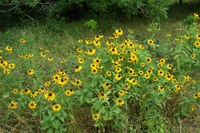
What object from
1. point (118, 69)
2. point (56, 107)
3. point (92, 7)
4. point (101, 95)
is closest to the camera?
point (56, 107)

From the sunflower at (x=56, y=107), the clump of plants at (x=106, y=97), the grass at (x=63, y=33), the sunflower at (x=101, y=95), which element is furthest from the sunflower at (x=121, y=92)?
the grass at (x=63, y=33)

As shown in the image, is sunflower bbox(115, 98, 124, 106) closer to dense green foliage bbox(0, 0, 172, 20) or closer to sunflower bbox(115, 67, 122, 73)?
sunflower bbox(115, 67, 122, 73)

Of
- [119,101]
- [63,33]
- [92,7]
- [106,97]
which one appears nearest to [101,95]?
[106,97]

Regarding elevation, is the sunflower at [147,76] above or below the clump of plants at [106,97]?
above

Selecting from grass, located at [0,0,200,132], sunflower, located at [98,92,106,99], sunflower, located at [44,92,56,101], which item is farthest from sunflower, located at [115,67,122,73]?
grass, located at [0,0,200,132]

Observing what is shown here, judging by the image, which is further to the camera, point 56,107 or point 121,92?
point 121,92

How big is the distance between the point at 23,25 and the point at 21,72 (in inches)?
116

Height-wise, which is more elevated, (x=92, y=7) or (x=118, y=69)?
(x=118, y=69)

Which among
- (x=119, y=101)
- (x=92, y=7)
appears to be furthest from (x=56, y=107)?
(x=92, y=7)

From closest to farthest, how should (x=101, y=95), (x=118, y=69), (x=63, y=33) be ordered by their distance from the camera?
(x=101, y=95), (x=118, y=69), (x=63, y=33)

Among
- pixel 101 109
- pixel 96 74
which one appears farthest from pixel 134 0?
pixel 101 109

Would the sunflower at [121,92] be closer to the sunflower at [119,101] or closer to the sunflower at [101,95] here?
the sunflower at [119,101]

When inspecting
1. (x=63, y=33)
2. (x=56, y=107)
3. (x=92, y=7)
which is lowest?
(x=63, y=33)

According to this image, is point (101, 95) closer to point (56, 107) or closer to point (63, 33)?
point (56, 107)
